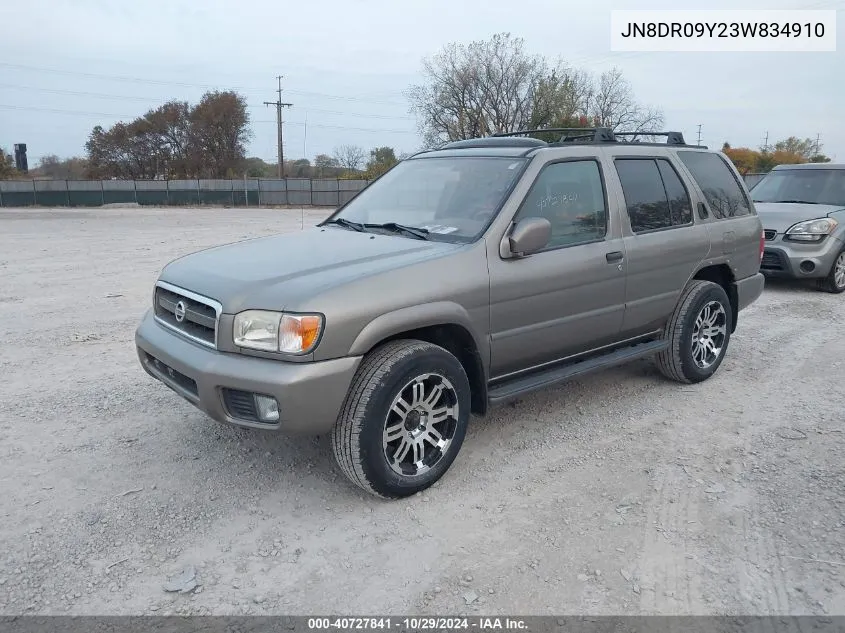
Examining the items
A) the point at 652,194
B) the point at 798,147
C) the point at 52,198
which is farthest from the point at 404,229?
the point at 798,147

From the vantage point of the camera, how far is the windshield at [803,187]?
9734mm

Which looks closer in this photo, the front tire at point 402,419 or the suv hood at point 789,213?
the front tire at point 402,419

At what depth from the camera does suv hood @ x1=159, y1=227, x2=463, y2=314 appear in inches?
127

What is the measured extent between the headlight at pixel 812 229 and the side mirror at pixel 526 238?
6812 mm

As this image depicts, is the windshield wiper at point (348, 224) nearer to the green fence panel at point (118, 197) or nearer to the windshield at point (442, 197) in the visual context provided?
the windshield at point (442, 197)

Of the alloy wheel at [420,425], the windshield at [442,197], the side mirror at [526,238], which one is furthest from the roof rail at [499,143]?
the alloy wheel at [420,425]

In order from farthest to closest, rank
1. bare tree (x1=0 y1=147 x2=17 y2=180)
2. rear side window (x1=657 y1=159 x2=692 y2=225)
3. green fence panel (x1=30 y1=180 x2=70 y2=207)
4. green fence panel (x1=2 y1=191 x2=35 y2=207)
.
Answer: bare tree (x1=0 y1=147 x2=17 y2=180) → green fence panel (x1=30 y1=180 x2=70 y2=207) → green fence panel (x1=2 y1=191 x2=35 y2=207) → rear side window (x1=657 y1=159 x2=692 y2=225)

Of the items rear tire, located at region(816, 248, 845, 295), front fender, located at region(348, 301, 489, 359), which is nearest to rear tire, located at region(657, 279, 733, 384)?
front fender, located at region(348, 301, 489, 359)

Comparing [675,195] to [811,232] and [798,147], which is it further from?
[798,147]

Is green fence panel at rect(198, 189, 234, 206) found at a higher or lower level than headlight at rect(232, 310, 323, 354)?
higher

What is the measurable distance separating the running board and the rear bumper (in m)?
1.06

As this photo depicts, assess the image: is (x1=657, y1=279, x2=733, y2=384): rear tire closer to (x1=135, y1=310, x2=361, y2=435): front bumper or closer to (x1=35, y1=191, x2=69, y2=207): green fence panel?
(x1=135, y1=310, x2=361, y2=435): front bumper

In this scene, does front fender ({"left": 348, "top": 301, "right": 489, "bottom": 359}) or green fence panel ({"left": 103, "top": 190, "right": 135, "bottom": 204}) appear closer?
front fender ({"left": 348, "top": 301, "right": 489, "bottom": 359})

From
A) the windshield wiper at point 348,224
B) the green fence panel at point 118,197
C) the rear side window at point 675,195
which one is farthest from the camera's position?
the green fence panel at point 118,197
